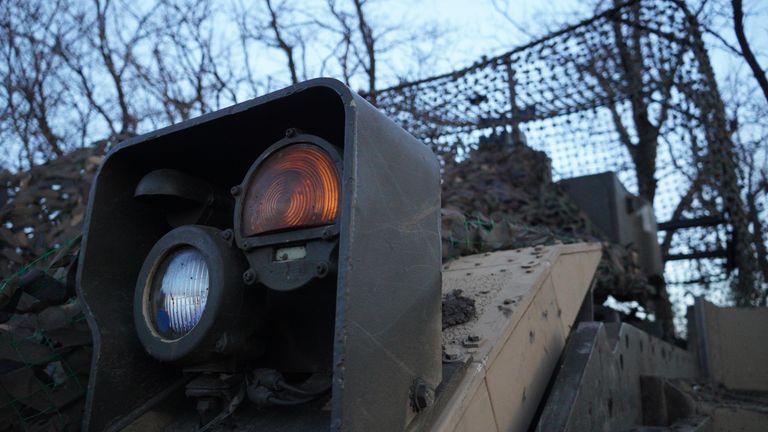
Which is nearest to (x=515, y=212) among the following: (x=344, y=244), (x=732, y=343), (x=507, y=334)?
(x=732, y=343)

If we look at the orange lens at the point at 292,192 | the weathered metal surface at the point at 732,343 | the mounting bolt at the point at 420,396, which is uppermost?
the orange lens at the point at 292,192

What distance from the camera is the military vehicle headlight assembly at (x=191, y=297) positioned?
1308 mm

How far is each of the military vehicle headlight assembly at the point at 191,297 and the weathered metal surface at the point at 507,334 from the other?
18.9 inches

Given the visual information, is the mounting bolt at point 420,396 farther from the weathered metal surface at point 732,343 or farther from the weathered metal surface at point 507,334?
the weathered metal surface at point 732,343

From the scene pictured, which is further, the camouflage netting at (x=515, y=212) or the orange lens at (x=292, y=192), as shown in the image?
the camouflage netting at (x=515, y=212)

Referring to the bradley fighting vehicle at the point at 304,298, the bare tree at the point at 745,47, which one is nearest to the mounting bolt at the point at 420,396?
the bradley fighting vehicle at the point at 304,298

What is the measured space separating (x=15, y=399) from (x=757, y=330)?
3632 mm

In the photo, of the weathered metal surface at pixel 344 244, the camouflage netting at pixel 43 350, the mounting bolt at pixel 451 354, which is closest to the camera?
the weathered metal surface at pixel 344 244

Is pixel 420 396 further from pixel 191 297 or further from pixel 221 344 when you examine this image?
pixel 191 297

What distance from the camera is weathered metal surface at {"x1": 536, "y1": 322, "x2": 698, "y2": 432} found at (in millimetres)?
1561

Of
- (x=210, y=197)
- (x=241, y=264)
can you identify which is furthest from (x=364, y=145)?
(x=210, y=197)

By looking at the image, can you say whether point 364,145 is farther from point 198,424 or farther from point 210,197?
point 198,424

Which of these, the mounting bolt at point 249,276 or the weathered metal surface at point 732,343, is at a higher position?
the mounting bolt at point 249,276

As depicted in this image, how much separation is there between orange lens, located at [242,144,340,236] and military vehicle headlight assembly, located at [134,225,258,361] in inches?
4.0
